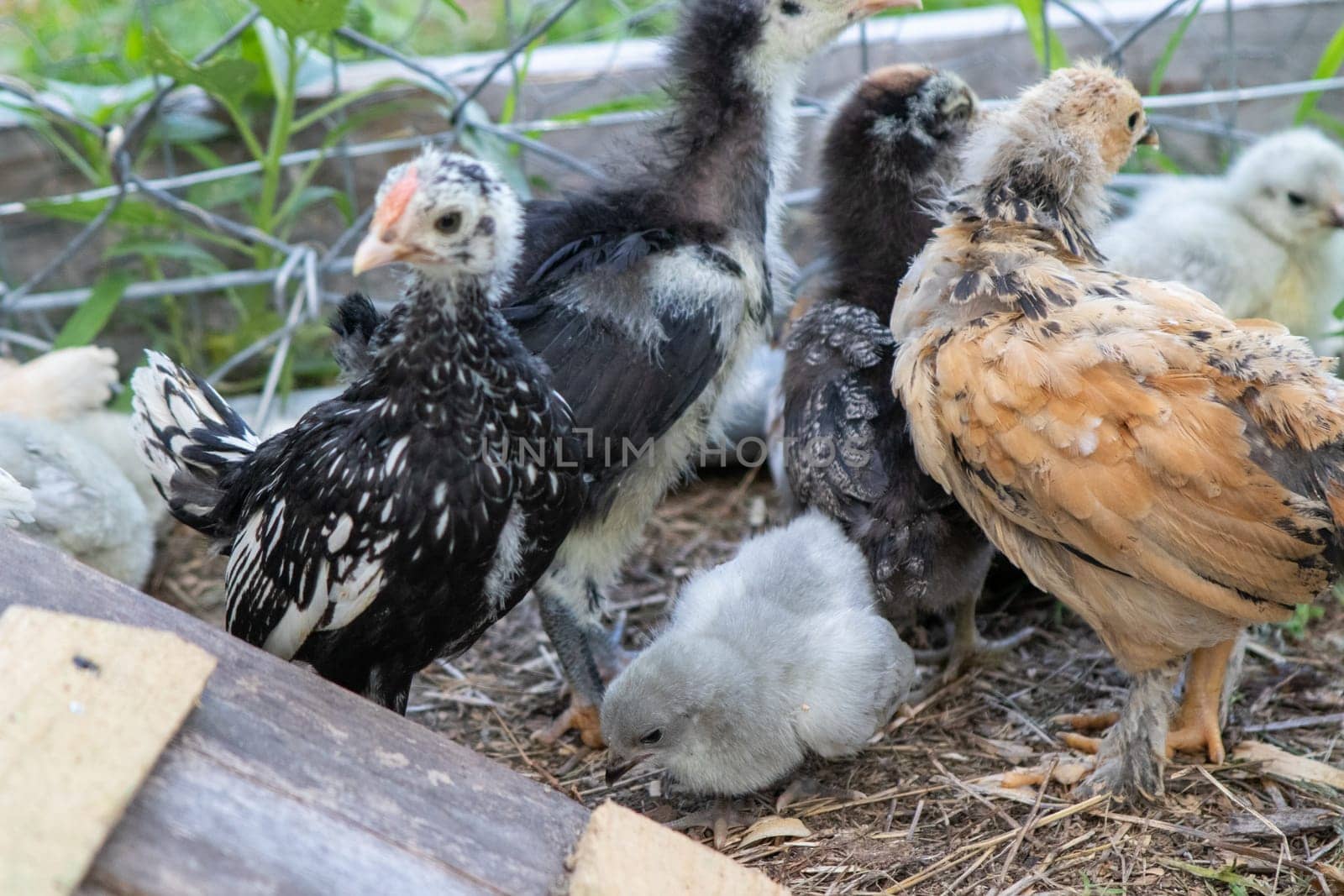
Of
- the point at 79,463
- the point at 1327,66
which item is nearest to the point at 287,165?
the point at 79,463

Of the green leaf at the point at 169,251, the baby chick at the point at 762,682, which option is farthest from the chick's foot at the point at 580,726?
the green leaf at the point at 169,251

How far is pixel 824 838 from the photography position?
232 cm

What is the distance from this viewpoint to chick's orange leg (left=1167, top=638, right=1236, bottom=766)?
2.46m

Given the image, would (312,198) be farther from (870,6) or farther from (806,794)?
(806,794)

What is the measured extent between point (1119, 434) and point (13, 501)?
2.02 metres

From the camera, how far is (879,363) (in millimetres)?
2695

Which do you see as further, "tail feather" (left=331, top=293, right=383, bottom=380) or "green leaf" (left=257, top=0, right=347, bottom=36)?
"green leaf" (left=257, top=0, right=347, bottom=36)

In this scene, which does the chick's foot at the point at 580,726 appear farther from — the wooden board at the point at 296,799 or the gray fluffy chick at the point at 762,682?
the wooden board at the point at 296,799

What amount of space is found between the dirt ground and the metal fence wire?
0.94 meters

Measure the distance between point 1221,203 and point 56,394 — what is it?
344 centimetres

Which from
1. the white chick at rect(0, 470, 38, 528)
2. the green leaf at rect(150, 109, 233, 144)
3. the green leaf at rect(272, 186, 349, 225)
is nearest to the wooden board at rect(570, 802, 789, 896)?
the white chick at rect(0, 470, 38, 528)

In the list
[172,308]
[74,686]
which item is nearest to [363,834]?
[74,686]

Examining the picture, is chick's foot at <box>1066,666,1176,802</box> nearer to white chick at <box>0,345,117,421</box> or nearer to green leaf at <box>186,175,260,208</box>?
white chick at <box>0,345,117,421</box>

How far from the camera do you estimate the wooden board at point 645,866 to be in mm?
1586
